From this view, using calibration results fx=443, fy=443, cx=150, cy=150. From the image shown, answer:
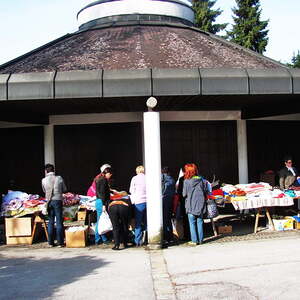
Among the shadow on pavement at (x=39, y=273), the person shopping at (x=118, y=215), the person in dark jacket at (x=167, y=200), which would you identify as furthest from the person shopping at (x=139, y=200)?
the shadow on pavement at (x=39, y=273)

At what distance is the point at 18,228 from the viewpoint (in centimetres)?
998

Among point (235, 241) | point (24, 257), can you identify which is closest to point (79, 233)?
A: point (24, 257)

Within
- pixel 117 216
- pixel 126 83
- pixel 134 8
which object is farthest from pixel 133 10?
pixel 117 216

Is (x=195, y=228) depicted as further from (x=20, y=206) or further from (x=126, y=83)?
(x=20, y=206)

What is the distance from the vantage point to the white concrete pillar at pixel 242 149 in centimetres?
1313

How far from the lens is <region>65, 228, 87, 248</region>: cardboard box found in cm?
→ 949

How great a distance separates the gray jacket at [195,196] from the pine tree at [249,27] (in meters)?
28.7

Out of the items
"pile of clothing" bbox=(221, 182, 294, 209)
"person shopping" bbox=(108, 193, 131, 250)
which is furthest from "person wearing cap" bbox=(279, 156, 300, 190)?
"person shopping" bbox=(108, 193, 131, 250)

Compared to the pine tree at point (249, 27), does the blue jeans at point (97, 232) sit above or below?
below

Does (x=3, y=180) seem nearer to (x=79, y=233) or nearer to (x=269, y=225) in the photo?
(x=79, y=233)

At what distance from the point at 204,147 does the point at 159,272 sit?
6594 mm

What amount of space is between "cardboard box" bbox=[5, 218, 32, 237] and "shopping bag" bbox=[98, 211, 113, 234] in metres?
1.73

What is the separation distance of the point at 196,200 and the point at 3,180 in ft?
21.9

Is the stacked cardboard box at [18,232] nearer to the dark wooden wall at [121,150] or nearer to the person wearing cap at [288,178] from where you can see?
the dark wooden wall at [121,150]
